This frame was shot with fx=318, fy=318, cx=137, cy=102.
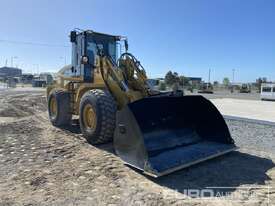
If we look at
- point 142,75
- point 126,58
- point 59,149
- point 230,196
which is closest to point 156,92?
point 142,75

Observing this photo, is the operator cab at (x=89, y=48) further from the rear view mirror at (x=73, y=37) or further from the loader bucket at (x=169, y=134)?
the loader bucket at (x=169, y=134)

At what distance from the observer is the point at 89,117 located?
6.94 metres

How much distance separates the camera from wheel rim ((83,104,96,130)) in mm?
6740

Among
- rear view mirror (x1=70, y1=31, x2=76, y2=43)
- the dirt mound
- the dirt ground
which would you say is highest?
rear view mirror (x1=70, y1=31, x2=76, y2=43)

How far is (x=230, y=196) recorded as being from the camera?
4145 millimetres

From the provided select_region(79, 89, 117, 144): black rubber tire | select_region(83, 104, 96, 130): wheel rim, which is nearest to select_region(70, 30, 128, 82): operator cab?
select_region(83, 104, 96, 130): wheel rim

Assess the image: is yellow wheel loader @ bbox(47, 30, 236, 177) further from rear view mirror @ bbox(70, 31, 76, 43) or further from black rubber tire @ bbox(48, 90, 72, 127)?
black rubber tire @ bbox(48, 90, 72, 127)

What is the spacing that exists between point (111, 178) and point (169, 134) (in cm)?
179

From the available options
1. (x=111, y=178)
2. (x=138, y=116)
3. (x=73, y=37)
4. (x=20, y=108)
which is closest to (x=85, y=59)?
(x=73, y=37)

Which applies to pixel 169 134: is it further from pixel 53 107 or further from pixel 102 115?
pixel 53 107

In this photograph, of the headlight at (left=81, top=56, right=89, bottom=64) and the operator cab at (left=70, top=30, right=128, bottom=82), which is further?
the operator cab at (left=70, top=30, right=128, bottom=82)

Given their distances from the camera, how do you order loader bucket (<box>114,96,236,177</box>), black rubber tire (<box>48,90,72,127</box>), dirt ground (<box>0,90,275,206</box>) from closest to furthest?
1. dirt ground (<box>0,90,275,206</box>)
2. loader bucket (<box>114,96,236,177</box>)
3. black rubber tire (<box>48,90,72,127</box>)

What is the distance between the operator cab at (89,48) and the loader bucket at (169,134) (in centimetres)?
239

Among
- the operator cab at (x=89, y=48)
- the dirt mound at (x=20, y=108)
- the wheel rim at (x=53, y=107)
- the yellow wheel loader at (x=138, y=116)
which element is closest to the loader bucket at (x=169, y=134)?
the yellow wheel loader at (x=138, y=116)
